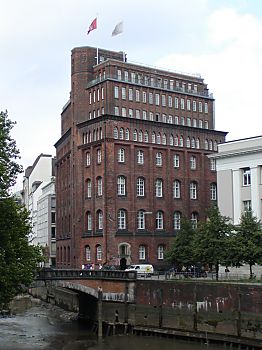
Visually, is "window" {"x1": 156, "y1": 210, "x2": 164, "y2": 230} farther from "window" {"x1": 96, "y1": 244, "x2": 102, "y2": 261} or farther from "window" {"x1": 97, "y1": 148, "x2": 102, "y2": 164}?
"window" {"x1": 97, "y1": 148, "x2": 102, "y2": 164}

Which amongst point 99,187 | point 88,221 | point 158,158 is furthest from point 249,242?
point 158,158

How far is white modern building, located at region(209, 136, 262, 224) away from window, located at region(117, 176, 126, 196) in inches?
652

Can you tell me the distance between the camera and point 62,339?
172ft

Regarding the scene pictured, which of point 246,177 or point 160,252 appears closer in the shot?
point 246,177

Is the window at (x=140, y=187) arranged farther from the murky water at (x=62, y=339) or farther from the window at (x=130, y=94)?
the murky water at (x=62, y=339)

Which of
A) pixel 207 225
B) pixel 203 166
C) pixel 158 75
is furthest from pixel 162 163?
pixel 207 225

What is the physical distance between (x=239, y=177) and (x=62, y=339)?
26352mm

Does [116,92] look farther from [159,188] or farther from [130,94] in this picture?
[159,188]

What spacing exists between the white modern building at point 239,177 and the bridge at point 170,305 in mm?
13329

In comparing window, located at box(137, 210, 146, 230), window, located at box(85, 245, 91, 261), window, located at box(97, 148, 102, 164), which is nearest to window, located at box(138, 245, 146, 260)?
window, located at box(137, 210, 146, 230)

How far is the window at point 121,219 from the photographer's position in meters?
82.0

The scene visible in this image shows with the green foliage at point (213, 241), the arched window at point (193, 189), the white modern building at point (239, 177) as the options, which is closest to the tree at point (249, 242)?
the green foliage at point (213, 241)

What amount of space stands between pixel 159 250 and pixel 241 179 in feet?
71.5

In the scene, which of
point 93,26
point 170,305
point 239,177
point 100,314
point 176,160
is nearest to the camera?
point 170,305
